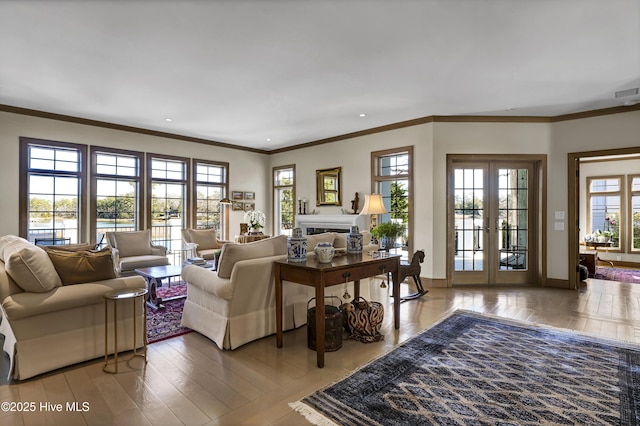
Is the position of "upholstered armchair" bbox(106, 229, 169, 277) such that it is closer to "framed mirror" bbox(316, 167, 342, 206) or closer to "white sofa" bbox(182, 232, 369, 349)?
"white sofa" bbox(182, 232, 369, 349)

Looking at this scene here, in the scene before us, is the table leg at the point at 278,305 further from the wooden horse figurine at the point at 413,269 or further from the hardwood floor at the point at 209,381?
the wooden horse figurine at the point at 413,269

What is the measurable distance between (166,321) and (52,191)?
3.80 meters

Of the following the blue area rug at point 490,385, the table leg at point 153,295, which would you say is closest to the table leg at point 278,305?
the blue area rug at point 490,385

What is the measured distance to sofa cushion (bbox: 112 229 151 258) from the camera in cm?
587

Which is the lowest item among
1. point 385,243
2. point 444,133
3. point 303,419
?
point 303,419

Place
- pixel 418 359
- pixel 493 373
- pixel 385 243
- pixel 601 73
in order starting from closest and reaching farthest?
pixel 493 373 < pixel 418 359 < pixel 601 73 < pixel 385 243

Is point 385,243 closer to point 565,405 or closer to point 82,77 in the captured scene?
point 565,405

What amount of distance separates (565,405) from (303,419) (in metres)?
1.69

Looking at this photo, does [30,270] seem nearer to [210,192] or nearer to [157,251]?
[157,251]

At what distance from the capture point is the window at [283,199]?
8570 millimetres

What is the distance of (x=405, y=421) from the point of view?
2025mm

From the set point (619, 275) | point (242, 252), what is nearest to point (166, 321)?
point (242, 252)

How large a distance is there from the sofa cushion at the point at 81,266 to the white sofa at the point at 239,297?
764 millimetres

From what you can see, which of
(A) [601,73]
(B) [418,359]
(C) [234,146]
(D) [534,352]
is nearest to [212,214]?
(C) [234,146]
